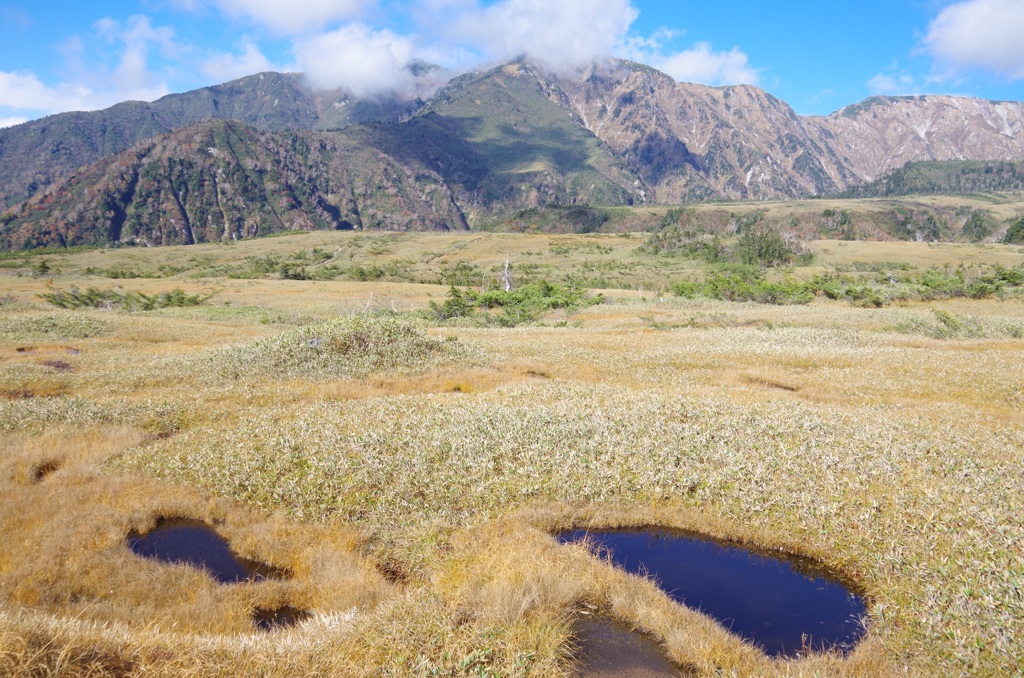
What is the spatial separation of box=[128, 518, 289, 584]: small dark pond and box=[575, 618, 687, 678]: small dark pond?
4.79 metres

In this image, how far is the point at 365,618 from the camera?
675 centimetres

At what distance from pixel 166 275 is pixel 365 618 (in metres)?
125

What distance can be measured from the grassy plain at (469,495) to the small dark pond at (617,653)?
0.69 ft

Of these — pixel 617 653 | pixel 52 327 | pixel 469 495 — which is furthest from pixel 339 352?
pixel 52 327

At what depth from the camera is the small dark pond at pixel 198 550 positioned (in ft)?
29.1

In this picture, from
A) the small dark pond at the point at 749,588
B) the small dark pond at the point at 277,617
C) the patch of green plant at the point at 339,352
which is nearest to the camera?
the small dark pond at the point at 277,617

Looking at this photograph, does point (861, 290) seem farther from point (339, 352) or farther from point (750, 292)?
point (339, 352)

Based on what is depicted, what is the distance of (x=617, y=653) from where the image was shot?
682cm

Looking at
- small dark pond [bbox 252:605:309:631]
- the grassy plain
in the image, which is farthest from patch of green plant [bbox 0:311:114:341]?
small dark pond [bbox 252:605:309:631]

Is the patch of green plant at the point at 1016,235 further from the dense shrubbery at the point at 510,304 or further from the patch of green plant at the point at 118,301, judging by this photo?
the patch of green plant at the point at 118,301

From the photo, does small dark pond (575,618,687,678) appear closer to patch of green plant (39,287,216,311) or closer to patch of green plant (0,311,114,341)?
patch of green plant (0,311,114,341)

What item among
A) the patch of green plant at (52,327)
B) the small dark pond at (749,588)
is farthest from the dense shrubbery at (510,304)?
the small dark pond at (749,588)

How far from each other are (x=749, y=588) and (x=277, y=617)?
271 inches

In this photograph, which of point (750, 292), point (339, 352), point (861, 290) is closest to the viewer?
point (339, 352)
